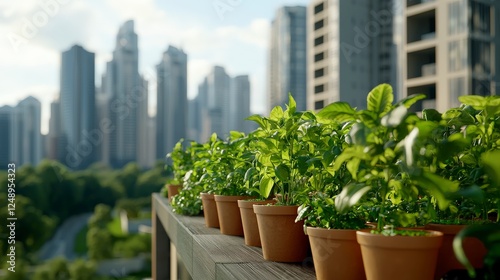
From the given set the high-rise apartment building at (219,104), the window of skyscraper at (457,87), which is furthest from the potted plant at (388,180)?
the high-rise apartment building at (219,104)

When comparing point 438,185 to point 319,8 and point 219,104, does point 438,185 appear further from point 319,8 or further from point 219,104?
point 219,104

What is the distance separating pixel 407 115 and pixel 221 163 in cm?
164

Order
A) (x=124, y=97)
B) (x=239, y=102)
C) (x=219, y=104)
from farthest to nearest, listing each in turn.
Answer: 1. (x=239, y=102)
2. (x=219, y=104)
3. (x=124, y=97)

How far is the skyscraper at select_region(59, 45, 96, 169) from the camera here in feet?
85.6

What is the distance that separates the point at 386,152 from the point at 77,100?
94.7ft

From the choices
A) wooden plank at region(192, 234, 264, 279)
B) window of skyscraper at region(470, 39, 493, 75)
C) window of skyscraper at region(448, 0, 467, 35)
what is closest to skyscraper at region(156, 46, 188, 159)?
window of skyscraper at region(448, 0, 467, 35)

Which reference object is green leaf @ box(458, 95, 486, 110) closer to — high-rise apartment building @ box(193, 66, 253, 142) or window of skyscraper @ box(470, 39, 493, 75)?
window of skyscraper @ box(470, 39, 493, 75)

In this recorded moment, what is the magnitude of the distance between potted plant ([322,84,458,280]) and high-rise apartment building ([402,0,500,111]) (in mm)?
19933

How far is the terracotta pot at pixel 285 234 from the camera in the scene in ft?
5.65

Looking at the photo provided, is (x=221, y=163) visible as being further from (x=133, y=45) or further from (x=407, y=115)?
(x=133, y=45)

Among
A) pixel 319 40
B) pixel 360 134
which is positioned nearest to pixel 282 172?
pixel 360 134

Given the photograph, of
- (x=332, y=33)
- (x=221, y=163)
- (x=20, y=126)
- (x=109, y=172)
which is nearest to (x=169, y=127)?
(x=109, y=172)

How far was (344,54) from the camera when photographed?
115 feet

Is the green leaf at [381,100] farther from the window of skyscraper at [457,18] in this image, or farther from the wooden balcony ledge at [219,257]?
the window of skyscraper at [457,18]
